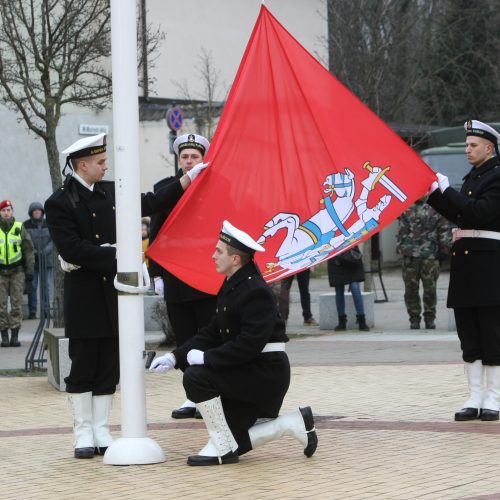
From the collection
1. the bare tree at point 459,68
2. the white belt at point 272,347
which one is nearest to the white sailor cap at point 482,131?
the white belt at point 272,347

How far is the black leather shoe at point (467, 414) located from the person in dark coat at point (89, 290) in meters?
2.57

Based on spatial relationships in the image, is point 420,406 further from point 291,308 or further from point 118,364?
point 291,308

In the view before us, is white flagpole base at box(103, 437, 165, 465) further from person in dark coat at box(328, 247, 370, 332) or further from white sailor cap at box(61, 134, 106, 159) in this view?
person in dark coat at box(328, 247, 370, 332)

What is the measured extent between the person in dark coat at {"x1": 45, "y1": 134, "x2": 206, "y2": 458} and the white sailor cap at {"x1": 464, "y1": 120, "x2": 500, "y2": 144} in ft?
8.10

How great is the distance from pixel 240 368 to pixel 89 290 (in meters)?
1.25

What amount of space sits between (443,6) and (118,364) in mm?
33657

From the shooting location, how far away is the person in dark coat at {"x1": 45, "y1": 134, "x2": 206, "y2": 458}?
27.9ft

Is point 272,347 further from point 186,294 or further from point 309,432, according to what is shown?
point 186,294

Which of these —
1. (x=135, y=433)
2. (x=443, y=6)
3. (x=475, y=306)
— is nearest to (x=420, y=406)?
(x=475, y=306)

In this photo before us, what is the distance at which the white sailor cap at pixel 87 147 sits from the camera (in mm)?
8516

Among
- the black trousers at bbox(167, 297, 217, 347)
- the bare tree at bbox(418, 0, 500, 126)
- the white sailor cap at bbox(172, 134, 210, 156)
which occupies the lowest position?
the black trousers at bbox(167, 297, 217, 347)

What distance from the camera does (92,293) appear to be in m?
8.60

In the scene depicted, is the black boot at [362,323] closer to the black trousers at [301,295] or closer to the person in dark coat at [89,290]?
the black trousers at [301,295]

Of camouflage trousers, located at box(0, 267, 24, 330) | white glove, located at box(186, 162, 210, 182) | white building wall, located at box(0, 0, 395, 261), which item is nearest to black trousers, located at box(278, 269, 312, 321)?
camouflage trousers, located at box(0, 267, 24, 330)
